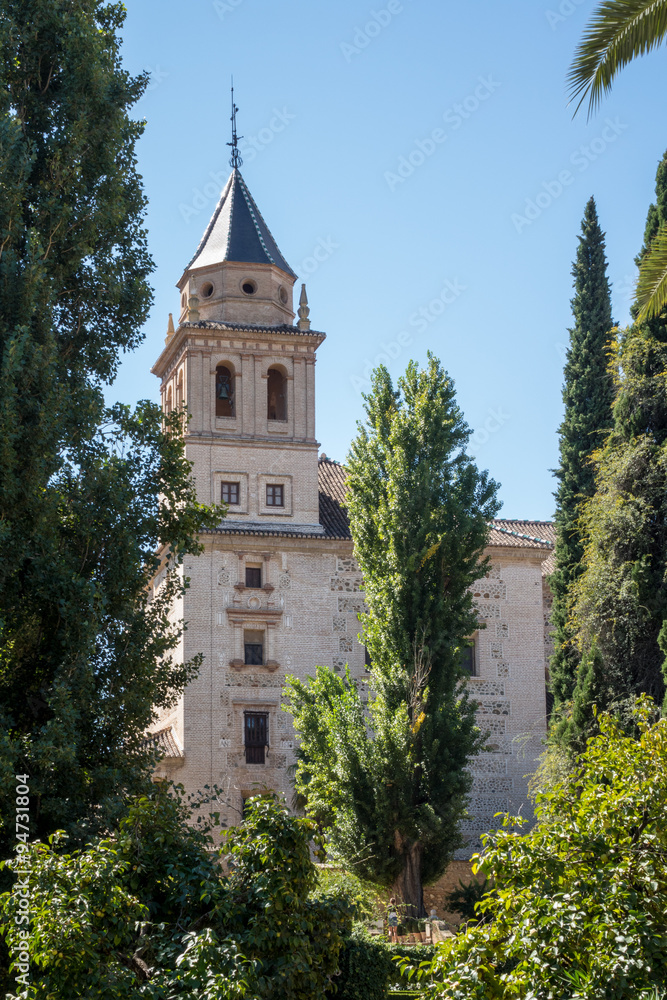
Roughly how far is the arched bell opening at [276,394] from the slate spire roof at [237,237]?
2675 mm

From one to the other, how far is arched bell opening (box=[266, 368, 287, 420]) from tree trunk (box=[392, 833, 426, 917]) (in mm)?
12795

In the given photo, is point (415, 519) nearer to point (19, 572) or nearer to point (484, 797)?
point (484, 797)

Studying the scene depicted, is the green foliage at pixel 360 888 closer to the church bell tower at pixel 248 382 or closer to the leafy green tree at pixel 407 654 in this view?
the leafy green tree at pixel 407 654

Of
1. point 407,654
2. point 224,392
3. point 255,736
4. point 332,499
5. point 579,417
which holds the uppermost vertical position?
point 224,392

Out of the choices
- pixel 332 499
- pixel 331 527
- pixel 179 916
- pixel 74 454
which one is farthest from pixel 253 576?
pixel 179 916

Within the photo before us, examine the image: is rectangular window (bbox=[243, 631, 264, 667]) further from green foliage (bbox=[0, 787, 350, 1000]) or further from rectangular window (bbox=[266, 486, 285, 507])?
green foliage (bbox=[0, 787, 350, 1000])

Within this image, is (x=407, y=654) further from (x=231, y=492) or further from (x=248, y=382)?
(x=248, y=382)

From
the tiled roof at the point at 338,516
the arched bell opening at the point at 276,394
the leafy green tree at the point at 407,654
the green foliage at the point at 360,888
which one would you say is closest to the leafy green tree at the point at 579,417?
the leafy green tree at the point at 407,654

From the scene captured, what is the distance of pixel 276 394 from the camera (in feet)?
101

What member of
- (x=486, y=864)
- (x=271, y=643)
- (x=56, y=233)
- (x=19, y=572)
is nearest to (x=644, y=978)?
(x=486, y=864)

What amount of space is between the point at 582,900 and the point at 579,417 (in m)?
19.3

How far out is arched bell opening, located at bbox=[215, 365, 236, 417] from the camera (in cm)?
2988

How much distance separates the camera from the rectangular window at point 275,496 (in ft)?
96.4

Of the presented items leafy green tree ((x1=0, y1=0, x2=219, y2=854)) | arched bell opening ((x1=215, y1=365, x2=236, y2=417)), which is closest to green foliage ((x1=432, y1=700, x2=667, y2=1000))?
leafy green tree ((x1=0, y1=0, x2=219, y2=854))
